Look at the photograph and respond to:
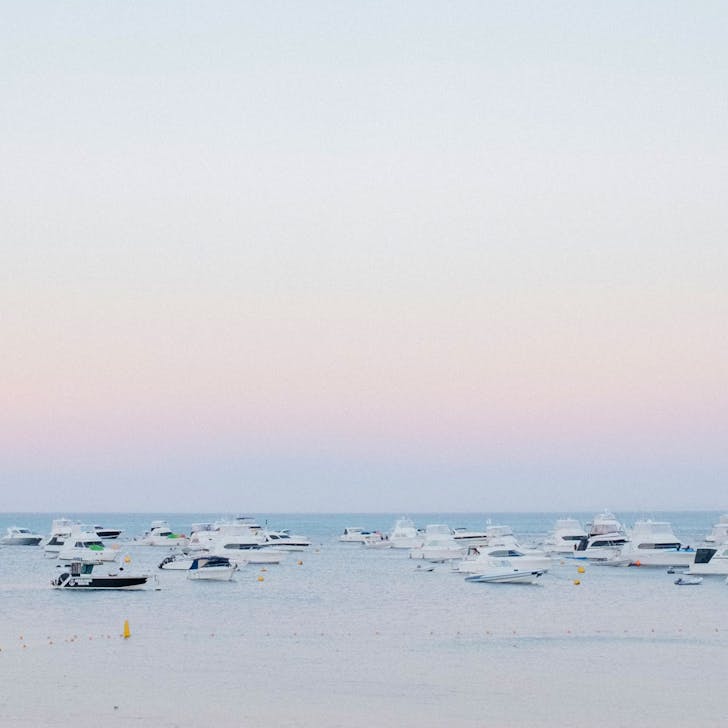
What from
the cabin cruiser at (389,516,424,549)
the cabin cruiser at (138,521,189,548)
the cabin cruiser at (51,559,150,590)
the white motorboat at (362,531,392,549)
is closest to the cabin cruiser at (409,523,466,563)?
the cabin cruiser at (389,516,424,549)

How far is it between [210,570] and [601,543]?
118 feet

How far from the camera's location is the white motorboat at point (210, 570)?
76.4 m

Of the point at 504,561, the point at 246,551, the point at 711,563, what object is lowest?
the point at 711,563

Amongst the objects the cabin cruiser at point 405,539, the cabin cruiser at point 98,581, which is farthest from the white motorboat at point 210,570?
the cabin cruiser at point 405,539

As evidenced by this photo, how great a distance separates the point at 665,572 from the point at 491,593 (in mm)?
21743

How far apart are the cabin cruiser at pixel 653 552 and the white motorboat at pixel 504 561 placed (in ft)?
41.0

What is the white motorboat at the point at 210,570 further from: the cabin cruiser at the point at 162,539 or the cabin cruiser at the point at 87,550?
the cabin cruiser at the point at 162,539

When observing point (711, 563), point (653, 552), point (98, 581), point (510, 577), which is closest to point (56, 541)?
point (98, 581)

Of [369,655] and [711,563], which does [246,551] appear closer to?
[711,563]

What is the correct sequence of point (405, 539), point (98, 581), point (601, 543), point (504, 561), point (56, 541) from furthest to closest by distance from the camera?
point (405, 539) < point (56, 541) < point (601, 543) < point (504, 561) < point (98, 581)

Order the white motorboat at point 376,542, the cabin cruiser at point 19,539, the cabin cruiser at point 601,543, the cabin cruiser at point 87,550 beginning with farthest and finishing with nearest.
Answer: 1. the cabin cruiser at point 19,539
2. the white motorboat at point 376,542
3. the cabin cruiser at point 87,550
4. the cabin cruiser at point 601,543

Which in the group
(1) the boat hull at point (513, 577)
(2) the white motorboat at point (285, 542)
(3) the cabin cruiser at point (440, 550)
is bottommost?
(1) the boat hull at point (513, 577)

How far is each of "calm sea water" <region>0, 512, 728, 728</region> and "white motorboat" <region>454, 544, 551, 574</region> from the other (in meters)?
2.29

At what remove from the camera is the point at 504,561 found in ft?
244
